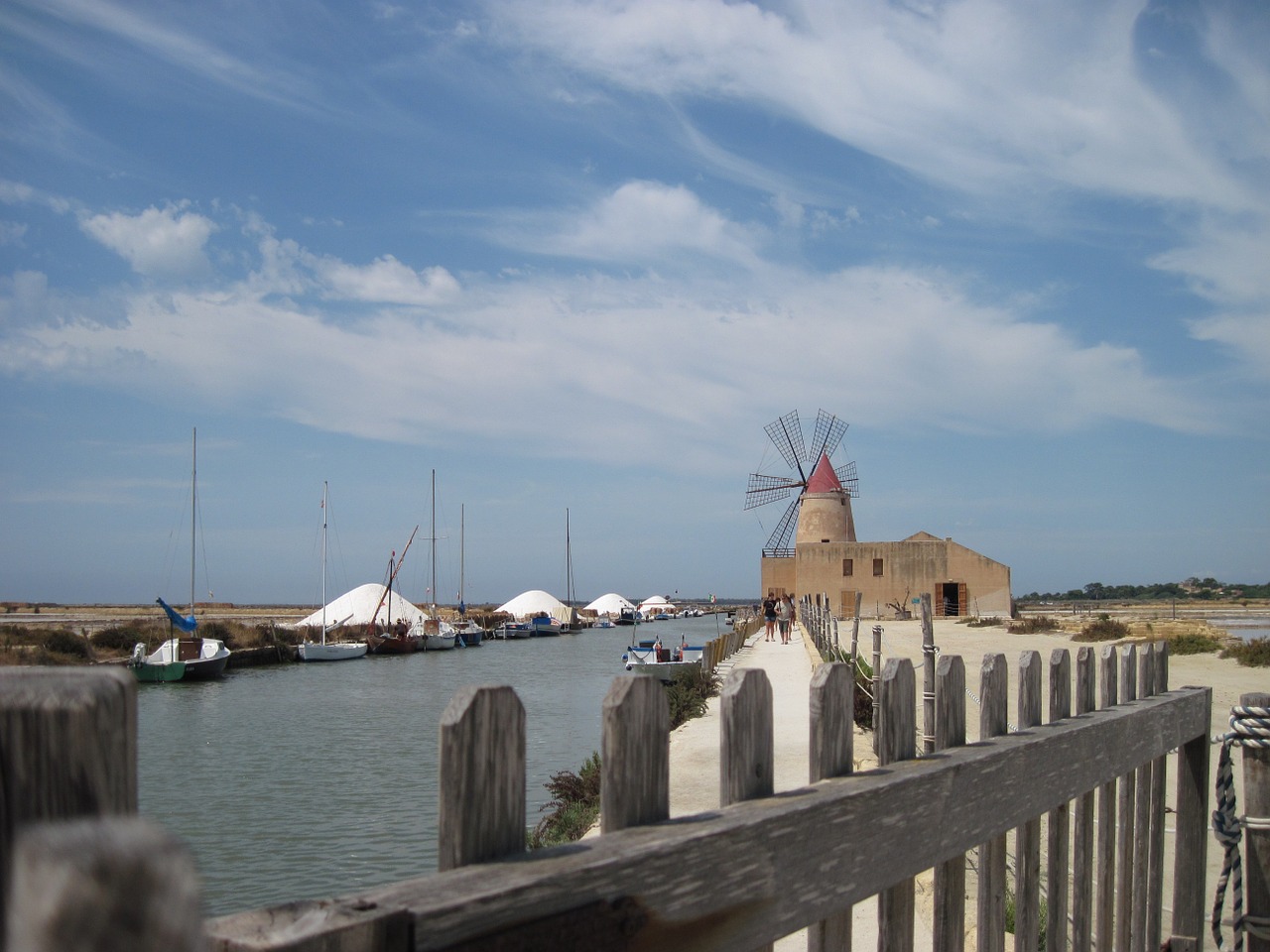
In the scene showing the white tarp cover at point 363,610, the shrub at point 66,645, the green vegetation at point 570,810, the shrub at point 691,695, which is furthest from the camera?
the white tarp cover at point 363,610

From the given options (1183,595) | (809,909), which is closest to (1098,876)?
(809,909)

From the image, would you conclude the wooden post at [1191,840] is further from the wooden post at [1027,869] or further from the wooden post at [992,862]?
the wooden post at [992,862]

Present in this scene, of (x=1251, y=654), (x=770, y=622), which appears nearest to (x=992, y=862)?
(x=1251, y=654)

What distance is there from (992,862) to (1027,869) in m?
0.29

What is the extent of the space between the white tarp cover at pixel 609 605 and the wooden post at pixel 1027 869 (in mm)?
100879

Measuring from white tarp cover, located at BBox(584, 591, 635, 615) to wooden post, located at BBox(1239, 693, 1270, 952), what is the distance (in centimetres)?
10005

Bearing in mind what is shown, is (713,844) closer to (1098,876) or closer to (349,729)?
(1098,876)

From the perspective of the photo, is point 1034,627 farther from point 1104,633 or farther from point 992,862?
point 992,862

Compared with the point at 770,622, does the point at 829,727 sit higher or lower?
higher

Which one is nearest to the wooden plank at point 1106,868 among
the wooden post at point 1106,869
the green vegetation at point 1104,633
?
the wooden post at point 1106,869

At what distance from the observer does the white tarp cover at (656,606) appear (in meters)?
111

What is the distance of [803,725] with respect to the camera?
11.0 metres

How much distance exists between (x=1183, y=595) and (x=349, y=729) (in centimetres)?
12040

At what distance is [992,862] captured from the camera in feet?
7.61
